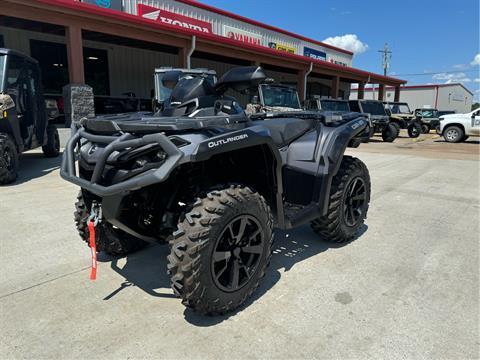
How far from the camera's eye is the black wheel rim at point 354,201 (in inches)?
141

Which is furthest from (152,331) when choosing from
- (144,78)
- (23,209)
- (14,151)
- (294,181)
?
(144,78)

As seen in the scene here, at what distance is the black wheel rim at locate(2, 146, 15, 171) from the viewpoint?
602 centimetres

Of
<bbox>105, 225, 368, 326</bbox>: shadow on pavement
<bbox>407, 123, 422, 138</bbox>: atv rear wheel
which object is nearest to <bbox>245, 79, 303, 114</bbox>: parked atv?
<bbox>105, 225, 368, 326</bbox>: shadow on pavement

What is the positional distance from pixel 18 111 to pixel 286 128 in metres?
6.00

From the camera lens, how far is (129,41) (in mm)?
15961

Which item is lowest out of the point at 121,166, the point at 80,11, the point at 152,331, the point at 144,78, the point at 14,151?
the point at 152,331

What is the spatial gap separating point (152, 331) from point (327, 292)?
1289 millimetres

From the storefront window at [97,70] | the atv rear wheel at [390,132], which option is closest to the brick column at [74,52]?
the storefront window at [97,70]

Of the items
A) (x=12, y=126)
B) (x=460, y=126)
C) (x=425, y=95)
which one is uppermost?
(x=425, y=95)

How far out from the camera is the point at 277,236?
12.7ft

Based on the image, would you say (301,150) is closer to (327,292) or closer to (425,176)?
(327,292)

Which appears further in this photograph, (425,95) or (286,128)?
(425,95)

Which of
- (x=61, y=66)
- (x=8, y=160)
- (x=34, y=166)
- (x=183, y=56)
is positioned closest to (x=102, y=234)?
(x=8, y=160)

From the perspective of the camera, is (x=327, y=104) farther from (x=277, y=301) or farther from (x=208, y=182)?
(x=277, y=301)
